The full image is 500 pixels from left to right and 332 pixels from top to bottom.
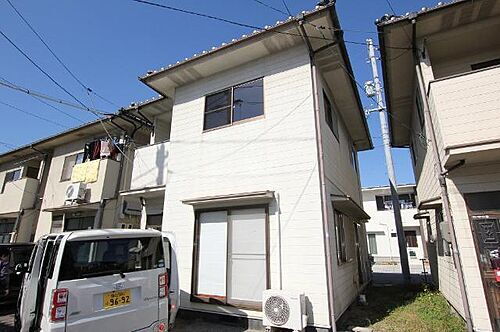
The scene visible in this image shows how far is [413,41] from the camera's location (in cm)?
683

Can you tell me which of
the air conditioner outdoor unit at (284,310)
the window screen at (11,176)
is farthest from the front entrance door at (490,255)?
the window screen at (11,176)

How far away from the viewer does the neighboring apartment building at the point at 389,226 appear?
23172mm

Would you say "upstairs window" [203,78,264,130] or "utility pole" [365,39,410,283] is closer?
"upstairs window" [203,78,264,130]

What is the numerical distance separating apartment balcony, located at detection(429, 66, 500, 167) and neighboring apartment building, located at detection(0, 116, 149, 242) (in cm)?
1050

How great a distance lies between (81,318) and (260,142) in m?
5.03

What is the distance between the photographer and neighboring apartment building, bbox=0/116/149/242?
10.9 m

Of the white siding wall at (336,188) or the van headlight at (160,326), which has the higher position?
the white siding wall at (336,188)

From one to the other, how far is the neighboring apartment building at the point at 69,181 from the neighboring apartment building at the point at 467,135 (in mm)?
10270

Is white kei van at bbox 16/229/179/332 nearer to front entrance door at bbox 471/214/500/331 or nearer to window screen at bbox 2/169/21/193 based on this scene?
front entrance door at bbox 471/214/500/331

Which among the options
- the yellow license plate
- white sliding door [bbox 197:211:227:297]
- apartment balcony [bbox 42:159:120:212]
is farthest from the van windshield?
apartment balcony [bbox 42:159:120:212]

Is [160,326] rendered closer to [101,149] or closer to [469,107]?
[469,107]

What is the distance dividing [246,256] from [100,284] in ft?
10.8

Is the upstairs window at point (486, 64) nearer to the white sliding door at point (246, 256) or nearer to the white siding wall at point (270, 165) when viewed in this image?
the white siding wall at point (270, 165)

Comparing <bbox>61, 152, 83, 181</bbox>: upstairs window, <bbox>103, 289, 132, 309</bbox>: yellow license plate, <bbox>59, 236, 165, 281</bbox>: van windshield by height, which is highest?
<bbox>61, 152, 83, 181</bbox>: upstairs window
